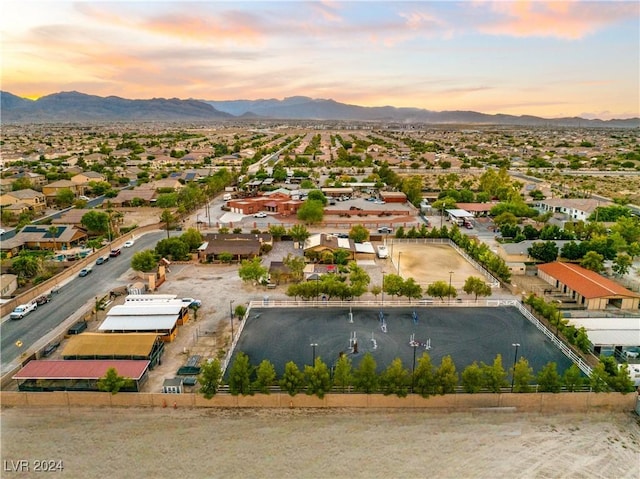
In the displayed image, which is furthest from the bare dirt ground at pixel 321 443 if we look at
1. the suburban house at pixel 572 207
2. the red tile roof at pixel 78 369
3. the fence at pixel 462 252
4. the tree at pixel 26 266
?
the suburban house at pixel 572 207

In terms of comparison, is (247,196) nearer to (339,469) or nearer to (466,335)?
(466,335)

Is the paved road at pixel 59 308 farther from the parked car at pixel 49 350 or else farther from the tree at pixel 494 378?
the tree at pixel 494 378

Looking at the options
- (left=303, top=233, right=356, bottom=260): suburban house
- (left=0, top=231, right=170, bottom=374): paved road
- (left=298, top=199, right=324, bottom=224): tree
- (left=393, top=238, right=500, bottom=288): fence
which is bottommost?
(left=0, top=231, right=170, bottom=374): paved road

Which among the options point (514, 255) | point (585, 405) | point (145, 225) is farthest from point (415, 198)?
point (585, 405)

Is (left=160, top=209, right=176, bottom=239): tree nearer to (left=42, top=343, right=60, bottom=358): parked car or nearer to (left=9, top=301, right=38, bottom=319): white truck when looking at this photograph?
(left=9, top=301, right=38, bottom=319): white truck

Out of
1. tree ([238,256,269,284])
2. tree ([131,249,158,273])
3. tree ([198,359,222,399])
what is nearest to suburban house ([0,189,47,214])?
tree ([131,249,158,273])

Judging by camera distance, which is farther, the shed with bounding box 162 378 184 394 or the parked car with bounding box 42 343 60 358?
the parked car with bounding box 42 343 60 358

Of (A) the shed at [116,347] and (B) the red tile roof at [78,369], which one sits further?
(A) the shed at [116,347]
